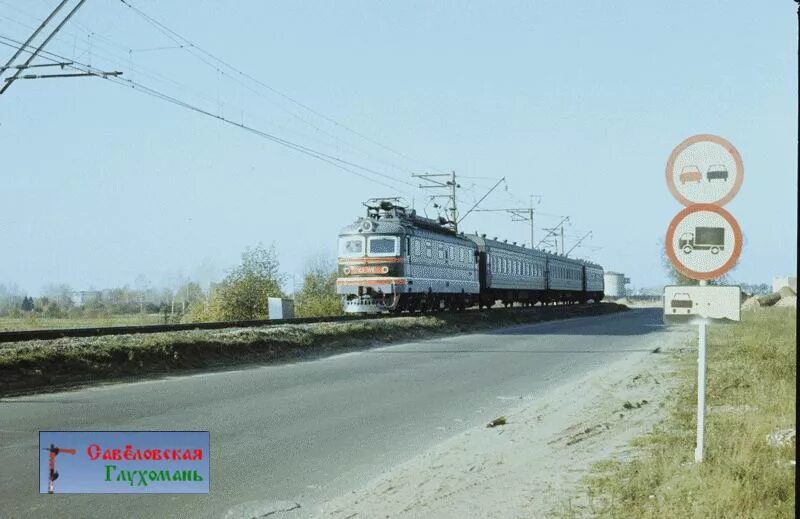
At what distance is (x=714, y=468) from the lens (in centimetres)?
657

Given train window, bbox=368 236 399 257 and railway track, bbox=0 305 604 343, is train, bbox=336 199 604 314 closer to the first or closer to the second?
train window, bbox=368 236 399 257

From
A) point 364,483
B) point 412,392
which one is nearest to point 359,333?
point 412,392

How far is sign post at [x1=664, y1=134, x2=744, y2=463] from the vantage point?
266 inches

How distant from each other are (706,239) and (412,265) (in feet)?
82.9

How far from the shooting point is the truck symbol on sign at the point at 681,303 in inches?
277

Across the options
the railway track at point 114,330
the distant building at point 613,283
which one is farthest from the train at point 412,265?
the distant building at point 613,283

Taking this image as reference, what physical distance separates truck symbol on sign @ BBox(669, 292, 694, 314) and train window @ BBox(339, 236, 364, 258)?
83.3 ft

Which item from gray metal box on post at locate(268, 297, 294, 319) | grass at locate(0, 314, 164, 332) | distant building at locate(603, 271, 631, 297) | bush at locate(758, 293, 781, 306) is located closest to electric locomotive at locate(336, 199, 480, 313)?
gray metal box on post at locate(268, 297, 294, 319)

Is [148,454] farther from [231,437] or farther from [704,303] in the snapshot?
[704,303]

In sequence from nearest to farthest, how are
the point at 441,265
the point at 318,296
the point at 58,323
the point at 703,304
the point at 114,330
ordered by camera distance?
1. the point at 703,304
2. the point at 114,330
3. the point at 441,265
4. the point at 58,323
5. the point at 318,296

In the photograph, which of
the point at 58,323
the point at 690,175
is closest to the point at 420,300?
the point at 58,323

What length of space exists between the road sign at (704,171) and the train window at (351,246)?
25.6 meters

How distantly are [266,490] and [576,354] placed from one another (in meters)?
15.3

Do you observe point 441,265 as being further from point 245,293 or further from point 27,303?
point 27,303
